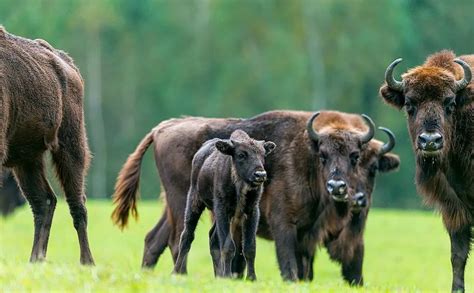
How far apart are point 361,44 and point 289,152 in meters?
42.2

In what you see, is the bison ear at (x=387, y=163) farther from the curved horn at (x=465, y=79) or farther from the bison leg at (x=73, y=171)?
the bison leg at (x=73, y=171)

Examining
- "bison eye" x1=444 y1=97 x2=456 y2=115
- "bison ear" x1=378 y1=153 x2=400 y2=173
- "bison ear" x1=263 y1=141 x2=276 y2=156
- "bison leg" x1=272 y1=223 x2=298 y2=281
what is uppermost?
"bison eye" x1=444 y1=97 x2=456 y2=115

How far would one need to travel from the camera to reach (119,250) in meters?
27.8

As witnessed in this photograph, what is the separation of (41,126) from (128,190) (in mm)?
4050

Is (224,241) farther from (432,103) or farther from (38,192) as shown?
(432,103)

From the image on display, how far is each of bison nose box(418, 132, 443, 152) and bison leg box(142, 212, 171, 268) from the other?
4.86 metres

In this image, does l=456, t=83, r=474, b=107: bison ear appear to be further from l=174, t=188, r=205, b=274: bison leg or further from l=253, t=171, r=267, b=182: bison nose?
l=174, t=188, r=205, b=274: bison leg

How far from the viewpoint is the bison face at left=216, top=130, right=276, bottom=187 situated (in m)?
11.6

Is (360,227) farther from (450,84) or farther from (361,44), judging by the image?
(361,44)

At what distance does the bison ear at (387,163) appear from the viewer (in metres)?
16.5

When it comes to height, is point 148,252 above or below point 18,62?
below

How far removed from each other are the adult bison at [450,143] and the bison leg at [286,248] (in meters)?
2.49

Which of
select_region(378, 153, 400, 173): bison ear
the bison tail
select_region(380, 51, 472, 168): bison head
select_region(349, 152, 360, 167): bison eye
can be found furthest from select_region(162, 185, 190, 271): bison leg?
select_region(378, 153, 400, 173): bison ear

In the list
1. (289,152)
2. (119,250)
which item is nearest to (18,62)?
(289,152)
